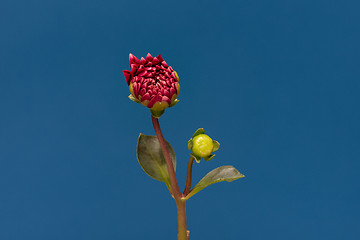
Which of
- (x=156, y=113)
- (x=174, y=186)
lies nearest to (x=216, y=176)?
(x=174, y=186)

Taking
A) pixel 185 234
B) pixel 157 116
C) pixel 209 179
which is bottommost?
pixel 185 234

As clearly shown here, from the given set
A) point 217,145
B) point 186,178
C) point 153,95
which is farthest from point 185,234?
point 153,95

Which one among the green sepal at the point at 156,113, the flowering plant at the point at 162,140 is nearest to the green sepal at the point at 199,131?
the flowering plant at the point at 162,140

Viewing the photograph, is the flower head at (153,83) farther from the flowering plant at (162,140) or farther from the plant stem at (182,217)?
the plant stem at (182,217)

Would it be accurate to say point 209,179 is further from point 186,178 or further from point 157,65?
point 157,65

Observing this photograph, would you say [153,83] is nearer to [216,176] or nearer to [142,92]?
[142,92]

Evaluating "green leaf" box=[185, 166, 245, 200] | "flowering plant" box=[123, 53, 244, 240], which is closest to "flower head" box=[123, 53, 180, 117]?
"flowering plant" box=[123, 53, 244, 240]

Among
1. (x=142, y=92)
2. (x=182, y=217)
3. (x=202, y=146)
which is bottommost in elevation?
(x=182, y=217)
